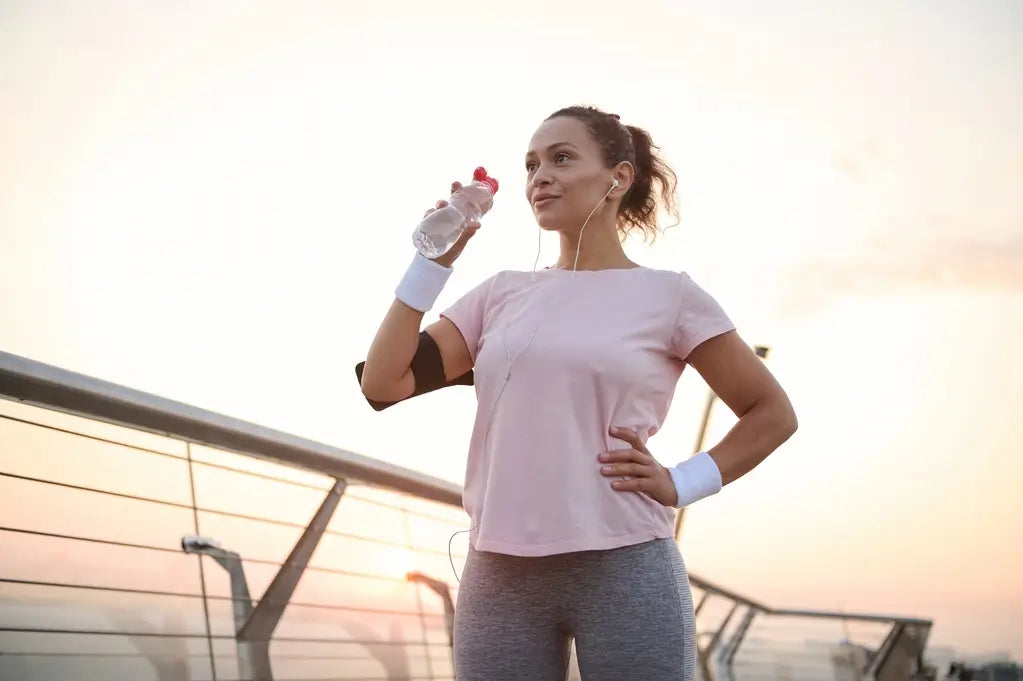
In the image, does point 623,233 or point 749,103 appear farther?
point 749,103

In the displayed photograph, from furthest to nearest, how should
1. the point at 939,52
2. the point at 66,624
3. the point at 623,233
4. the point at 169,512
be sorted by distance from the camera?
1. the point at 939,52
2. the point at 169,512
3. the point at 623,233
4. the point at 66,624

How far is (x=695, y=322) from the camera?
1.81m

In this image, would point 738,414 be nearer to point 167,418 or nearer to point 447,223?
point 447,223

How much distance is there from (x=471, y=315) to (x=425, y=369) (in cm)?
18

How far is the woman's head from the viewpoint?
6.42ft

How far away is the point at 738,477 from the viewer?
1.83 m

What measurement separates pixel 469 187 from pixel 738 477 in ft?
2.47

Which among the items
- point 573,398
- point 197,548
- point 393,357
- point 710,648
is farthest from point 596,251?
point 710,648

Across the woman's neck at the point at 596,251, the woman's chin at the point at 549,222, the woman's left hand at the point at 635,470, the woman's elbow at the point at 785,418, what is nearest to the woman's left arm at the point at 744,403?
the woman's elbow at the point at 785,418

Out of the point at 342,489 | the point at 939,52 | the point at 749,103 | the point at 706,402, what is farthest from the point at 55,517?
the point at 706,402

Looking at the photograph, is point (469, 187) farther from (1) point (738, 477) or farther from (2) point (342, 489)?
(2) point (342, 489)

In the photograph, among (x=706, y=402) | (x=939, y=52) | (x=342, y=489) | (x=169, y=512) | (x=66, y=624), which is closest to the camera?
(x=66, y=624)

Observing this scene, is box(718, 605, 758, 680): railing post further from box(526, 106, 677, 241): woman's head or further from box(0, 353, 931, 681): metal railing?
box(526, 106, 677, 241): woman's head

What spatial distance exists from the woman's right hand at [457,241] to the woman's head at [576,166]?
25cm
